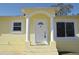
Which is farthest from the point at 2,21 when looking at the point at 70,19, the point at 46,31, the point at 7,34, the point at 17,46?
the point at 70,19

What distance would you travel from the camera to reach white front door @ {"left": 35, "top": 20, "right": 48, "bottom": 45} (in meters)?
14.6

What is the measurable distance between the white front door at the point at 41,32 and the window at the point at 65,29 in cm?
126

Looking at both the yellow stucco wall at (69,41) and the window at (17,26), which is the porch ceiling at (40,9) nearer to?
the yellow stucco wall at (69,41)

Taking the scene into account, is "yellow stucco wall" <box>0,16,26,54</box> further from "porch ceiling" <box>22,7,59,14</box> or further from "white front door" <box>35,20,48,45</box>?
"porch ceiling" <box>22,7,59,14</box>

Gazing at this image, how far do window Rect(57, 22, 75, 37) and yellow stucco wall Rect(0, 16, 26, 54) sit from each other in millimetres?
2956

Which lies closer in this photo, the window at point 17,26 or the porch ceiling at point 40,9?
the porch ceiling at point 40,9

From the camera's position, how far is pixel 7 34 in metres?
15.1

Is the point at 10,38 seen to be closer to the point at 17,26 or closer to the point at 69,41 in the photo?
the point at 17,26

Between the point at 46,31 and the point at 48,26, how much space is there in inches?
17.3

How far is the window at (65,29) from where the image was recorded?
15.3m

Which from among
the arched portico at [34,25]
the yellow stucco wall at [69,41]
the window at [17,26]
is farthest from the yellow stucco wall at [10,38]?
the yellow stucco wall at [69,41]

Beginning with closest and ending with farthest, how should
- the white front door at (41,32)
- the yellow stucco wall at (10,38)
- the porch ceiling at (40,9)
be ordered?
the porch ceiling at (40,9)
the yellow stucco wall at (10,38)
the white front door at (41,32)

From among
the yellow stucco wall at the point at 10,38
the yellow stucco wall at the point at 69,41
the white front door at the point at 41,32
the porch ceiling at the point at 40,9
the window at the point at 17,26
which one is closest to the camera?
the porch ceiling at the point at 40,9

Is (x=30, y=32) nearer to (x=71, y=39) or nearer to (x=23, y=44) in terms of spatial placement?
(x=23, y=44)
